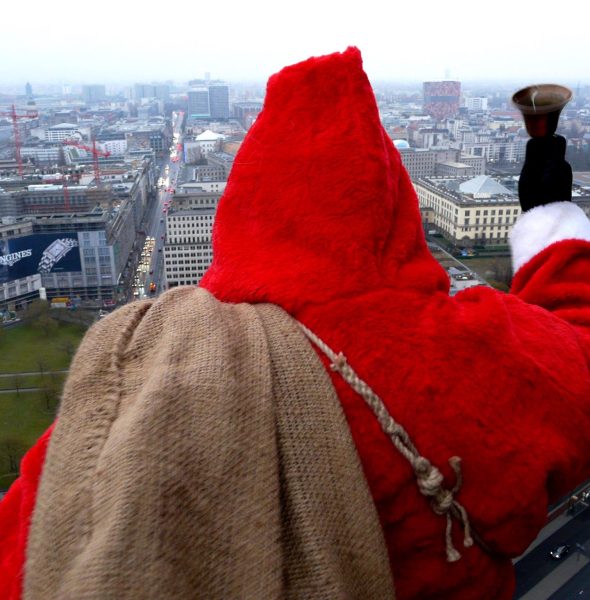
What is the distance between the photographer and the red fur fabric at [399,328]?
0.98 ft

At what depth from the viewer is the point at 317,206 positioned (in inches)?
12.9

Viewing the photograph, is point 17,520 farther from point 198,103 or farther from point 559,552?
point 198,103

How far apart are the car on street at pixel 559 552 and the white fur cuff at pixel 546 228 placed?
2.32 meters

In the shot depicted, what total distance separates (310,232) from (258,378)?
9 cm

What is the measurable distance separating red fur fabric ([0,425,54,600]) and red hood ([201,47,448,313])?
4.6 inches

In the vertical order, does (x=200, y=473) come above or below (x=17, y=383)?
above

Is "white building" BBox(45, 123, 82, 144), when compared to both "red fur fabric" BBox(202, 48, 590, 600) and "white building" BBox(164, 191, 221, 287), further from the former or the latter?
"red fur fabric" BBox(202, 48, 590, 600)

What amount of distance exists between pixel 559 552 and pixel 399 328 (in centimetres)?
248

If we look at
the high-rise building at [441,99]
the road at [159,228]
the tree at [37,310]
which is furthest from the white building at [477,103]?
the tree at [37,310]

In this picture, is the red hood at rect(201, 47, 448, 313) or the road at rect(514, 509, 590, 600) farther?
the road at rect(514, 509, 590, 600)

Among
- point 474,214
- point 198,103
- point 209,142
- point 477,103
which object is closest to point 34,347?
point 474,214

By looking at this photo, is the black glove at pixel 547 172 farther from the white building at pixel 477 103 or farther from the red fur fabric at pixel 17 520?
the white building at pixel 477 103

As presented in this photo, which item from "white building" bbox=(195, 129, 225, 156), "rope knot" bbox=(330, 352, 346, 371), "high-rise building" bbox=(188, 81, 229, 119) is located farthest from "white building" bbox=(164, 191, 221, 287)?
"high-rise building" bbox=(188, 81, 229, 119)

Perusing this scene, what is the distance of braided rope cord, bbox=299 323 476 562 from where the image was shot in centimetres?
29
